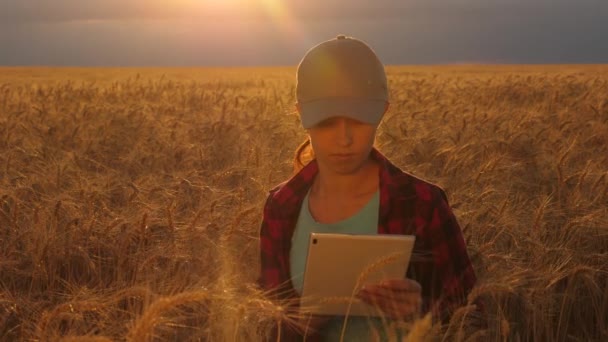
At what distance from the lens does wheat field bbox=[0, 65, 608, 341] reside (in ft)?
7.39

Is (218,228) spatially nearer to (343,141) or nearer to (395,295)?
(343,141)

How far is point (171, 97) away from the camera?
1190 cm

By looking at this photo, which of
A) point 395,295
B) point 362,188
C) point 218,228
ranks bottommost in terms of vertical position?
point 395,295

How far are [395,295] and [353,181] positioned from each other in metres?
0.45

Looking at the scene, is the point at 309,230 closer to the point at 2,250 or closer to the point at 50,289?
the point at 50,289

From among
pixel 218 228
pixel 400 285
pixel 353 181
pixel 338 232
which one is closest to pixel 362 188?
pixel 353 181

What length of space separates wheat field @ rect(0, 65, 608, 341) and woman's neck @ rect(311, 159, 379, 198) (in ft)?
1.19

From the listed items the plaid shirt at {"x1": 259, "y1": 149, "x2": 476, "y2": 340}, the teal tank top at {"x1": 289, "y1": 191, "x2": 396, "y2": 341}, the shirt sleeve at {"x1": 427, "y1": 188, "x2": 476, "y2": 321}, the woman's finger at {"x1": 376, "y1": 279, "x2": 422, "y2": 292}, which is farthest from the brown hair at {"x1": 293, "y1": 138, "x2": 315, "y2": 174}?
the woman's finger at {"x1": 376, "y1": 279, "x2": 422, "y2": 292}

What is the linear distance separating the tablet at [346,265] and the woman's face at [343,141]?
32 cm

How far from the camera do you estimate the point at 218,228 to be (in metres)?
3.29

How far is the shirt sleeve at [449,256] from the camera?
2.12m

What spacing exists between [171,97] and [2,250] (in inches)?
339

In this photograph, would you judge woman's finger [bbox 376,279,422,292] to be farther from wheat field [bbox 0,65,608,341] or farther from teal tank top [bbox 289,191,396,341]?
teal tank top [bbox 289,191,396,341]

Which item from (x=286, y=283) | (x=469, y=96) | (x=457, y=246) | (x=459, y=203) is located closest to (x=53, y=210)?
(x=286, y=283)
